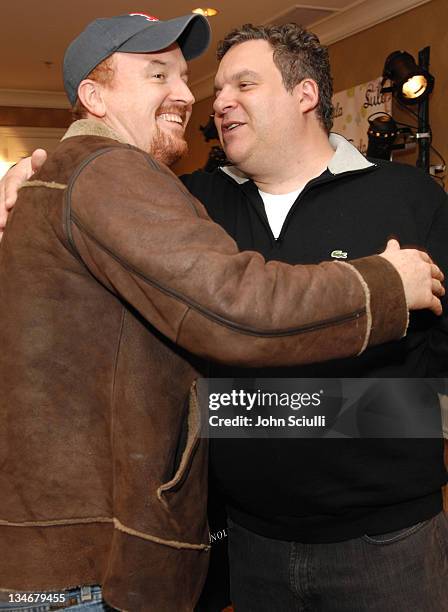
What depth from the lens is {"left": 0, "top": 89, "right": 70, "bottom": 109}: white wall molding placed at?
959 centimetres

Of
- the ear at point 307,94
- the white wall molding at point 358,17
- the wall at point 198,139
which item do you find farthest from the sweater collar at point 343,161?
the wall at point 198,139

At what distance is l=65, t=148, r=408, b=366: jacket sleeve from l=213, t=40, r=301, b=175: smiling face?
847 mm

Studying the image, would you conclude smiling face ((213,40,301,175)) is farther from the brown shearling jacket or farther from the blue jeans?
the blue jeans

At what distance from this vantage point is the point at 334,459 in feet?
5.10

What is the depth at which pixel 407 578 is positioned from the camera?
1533 millimetres

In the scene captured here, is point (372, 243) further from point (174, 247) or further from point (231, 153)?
point (174, 247)

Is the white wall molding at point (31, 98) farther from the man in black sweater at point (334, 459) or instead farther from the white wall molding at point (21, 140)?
the man in black sweater at point (334, 459)

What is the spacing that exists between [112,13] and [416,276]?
5.68 m

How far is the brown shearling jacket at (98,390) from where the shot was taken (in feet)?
3.41

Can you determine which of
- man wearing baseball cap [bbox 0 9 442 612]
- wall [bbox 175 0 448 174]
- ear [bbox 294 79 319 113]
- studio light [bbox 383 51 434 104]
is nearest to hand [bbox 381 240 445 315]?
man wearing baseball cap [bbox 0 9 442 612]

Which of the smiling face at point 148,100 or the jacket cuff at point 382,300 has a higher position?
the smiling face at point 148,100

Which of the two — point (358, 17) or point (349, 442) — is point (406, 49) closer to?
point (358, 17)

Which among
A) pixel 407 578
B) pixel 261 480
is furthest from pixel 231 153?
pixel 407 578

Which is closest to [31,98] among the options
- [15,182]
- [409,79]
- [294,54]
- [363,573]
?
[409,79]
